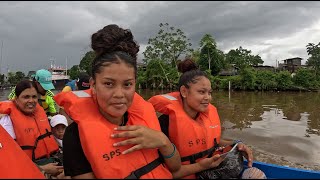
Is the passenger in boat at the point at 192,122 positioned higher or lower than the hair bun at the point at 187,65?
lower

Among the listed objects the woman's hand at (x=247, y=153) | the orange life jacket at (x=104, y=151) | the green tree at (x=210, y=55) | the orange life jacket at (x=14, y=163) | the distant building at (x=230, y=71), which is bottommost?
the woman's hand at (x=247, y=153)

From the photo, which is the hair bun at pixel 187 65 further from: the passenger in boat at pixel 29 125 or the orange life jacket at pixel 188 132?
the passenger in boat at pixel 29 125

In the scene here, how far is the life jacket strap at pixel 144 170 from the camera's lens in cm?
158

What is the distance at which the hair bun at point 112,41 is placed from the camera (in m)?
1.77

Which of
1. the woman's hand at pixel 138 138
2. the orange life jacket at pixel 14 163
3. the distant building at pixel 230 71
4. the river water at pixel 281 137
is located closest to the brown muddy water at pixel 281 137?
the river water at pixel 281 137

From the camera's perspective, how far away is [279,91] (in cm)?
2862

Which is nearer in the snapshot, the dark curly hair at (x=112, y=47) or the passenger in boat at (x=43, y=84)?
the dark curly hair at (x=112, y=47)

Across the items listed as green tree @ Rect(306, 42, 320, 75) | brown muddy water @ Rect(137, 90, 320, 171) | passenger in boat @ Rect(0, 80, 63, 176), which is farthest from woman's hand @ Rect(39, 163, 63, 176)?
green tree @ Rect(306, 42, 320, 75)

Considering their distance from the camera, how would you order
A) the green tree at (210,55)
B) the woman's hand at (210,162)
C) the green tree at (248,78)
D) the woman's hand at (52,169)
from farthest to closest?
1. the green tree at (210,55)
2. the green tree at (248,78)
3. the woman's hand at (52,169)
4. the woman's hand at (210,162)

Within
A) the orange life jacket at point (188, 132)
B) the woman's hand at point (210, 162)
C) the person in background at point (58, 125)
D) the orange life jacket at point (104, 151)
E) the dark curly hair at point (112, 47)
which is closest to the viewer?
the orange life jacket at point (104, 151)

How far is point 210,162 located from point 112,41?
112cm

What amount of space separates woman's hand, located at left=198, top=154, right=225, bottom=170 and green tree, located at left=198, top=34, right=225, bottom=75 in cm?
3158

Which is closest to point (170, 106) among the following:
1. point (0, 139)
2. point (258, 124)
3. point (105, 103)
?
point (105, 103)

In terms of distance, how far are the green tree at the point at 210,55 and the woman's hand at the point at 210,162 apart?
104 feet
